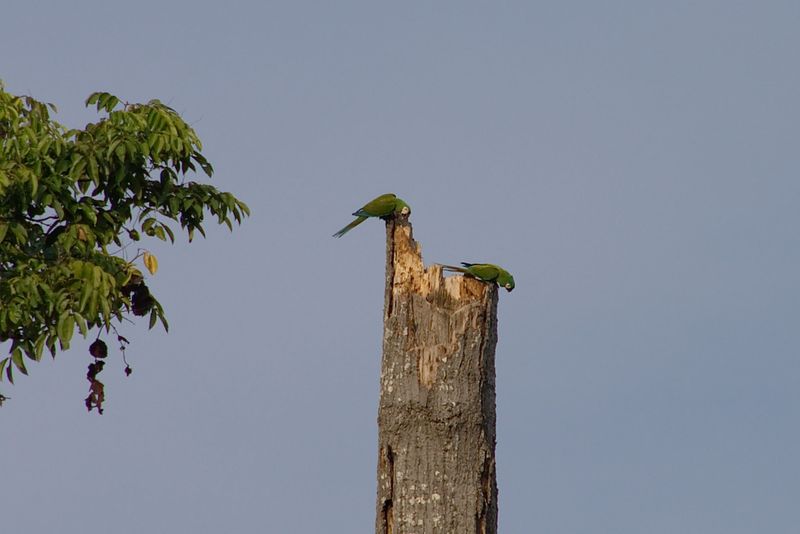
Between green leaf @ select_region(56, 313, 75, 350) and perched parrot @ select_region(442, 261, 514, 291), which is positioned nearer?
perched parrot @ select_region(442, 261, 514, 291)

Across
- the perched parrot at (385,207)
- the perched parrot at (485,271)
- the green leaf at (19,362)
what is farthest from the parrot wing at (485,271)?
the green leaf at (19,362)

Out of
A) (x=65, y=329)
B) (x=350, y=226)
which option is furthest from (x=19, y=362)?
(x=350, y=226)

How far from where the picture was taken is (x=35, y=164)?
1036 cm

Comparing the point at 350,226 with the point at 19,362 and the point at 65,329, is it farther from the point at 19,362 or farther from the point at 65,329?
the point at 19,362

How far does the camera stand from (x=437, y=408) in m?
8.12

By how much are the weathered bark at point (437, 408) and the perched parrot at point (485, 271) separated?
0.06m

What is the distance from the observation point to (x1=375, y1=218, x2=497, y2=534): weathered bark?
8031 mm

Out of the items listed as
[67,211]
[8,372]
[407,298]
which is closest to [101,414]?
[8,372]

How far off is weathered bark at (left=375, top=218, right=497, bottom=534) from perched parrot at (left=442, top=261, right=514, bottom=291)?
0.21ft

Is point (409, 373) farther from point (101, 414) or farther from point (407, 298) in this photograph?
point (101, 414)

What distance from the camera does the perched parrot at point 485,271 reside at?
27.8 ft

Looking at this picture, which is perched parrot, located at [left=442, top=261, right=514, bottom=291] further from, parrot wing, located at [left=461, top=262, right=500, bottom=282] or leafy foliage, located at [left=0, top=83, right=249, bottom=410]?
leafy foliage, located at [left=0, top=83, right=249, bottom=410]

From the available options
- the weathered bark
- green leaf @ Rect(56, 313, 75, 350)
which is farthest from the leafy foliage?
the weathered bark

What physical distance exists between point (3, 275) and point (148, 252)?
3.99 feet
